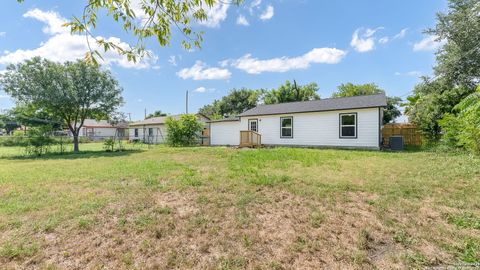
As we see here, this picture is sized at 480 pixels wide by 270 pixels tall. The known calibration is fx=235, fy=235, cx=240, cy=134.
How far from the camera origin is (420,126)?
46.2ft

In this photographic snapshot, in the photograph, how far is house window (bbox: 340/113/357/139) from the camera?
12.5 metres

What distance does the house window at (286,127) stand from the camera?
14.8 meters

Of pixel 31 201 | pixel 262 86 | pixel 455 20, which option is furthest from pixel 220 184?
pixel 262 86

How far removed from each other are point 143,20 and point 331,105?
42.3ft

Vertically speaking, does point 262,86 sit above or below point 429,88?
above

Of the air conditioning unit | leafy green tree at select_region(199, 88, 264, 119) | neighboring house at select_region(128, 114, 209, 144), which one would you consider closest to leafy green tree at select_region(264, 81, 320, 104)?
leafy green tree at select_region(199, 88, 264, 119)

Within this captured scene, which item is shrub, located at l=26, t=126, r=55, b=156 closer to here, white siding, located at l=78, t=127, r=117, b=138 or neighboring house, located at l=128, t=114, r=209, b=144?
neighboring house, located at l=128, t=114, r=209, b=144

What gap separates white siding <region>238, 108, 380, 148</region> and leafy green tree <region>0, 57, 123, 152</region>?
30.4 feet

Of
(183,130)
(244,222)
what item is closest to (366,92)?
(183,130)

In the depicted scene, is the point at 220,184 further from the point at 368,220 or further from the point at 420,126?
the point at 420,126

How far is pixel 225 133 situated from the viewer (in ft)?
59.4

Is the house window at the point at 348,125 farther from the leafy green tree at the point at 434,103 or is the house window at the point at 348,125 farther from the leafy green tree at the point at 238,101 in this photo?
the leafy green tree at the point at 238,101

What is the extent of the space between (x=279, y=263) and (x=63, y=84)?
1617 cm

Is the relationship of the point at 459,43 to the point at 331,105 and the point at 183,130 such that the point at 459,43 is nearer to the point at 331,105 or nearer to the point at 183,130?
the point at 331,105
